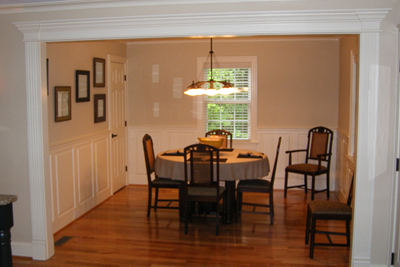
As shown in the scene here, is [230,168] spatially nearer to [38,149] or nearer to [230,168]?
[230,168]

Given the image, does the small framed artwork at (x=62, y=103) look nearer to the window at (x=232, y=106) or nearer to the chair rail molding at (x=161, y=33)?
the chair rail molding at (x=161, y=33)

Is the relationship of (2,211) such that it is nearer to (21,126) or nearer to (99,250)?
(21,126)

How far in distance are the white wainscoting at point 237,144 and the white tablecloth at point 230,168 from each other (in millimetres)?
1692

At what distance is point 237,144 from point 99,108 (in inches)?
91.9

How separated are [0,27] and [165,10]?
1.70 meters

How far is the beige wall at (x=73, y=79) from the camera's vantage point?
4633 millimetres

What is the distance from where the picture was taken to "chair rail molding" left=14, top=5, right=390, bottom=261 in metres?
3.30

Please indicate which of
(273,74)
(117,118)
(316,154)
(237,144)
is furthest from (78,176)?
(316,154)

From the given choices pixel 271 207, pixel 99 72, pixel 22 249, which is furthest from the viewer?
pixel 99 72

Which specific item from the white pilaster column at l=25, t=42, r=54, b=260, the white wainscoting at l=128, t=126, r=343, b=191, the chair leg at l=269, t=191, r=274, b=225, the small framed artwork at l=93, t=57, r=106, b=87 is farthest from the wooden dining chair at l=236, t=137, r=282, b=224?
the small framed artwork at l=93, t=57, r=106, b=87

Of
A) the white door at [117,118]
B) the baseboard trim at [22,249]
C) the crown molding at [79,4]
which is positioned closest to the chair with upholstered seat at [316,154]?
the white door at [117,118]

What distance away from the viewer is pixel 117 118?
21.6 ft

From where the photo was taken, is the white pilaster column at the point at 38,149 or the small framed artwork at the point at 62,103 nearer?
the white pilaster column at the point at 38,149

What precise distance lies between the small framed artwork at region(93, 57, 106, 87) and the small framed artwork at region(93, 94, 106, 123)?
0.18m
